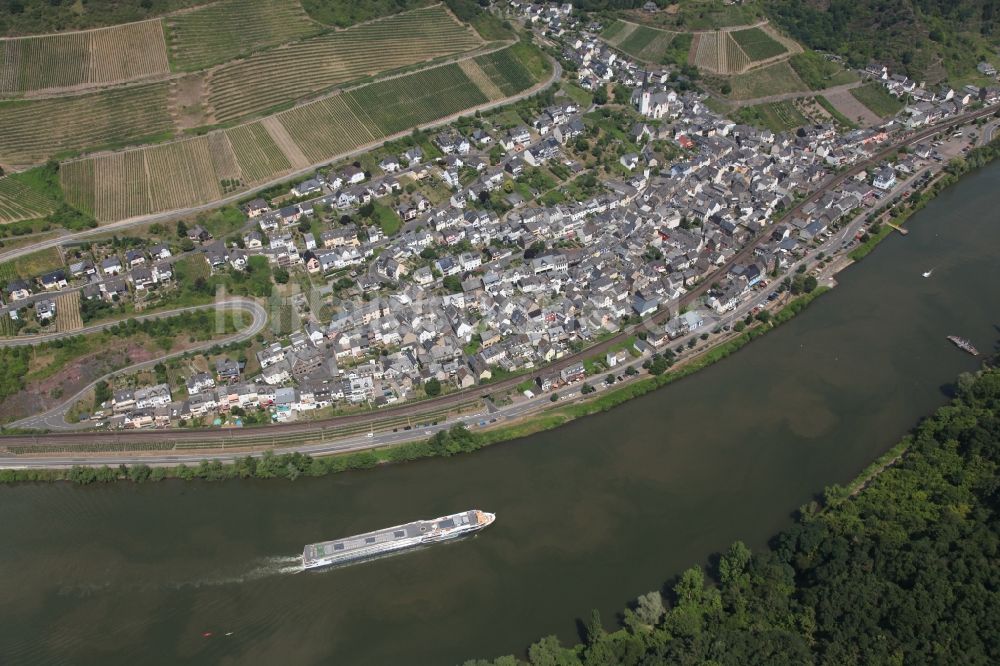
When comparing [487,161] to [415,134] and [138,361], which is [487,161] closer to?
[415,134]

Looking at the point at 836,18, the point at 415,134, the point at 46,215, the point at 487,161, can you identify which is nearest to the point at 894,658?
the point at 487,161

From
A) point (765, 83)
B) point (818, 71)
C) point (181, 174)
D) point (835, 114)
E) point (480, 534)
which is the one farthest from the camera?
point (818, 71)

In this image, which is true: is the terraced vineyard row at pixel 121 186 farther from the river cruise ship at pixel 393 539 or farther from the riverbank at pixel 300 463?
the river cruise ship at pixel 393 539

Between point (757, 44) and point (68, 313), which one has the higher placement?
point (757, 44)

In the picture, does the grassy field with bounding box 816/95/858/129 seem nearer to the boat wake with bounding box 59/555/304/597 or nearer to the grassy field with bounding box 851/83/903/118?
the grassy field with bounding box 851/83/903/118

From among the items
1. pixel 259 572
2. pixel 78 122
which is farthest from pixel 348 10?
pixel 259 572

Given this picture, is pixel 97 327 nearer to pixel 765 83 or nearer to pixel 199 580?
pixel 199 580
